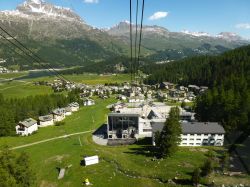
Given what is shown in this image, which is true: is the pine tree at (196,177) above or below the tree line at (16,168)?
below

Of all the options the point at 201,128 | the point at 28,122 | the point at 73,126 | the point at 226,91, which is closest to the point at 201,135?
the point at 201,128

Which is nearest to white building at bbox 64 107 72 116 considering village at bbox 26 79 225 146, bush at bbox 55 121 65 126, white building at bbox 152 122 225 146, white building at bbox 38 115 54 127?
village at bbox 26 79 225 146

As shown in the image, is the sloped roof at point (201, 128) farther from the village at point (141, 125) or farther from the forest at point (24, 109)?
the forest at point (24, 109)

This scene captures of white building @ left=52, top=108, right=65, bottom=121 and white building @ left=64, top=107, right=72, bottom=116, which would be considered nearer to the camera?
white building @ left=52, top=108, right=65, bottom=121

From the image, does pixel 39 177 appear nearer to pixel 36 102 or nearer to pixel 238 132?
pixel 238 132

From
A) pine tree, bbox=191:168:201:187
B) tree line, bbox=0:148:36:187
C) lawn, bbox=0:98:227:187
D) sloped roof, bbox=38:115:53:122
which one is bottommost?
lawn, bbox=0:98:227:187

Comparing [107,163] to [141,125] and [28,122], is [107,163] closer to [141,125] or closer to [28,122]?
[141,125]

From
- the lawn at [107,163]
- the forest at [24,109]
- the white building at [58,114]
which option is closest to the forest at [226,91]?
the lawn at [107,163]

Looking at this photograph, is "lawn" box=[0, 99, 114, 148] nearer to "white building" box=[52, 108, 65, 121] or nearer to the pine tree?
"white building" box=[52, 108, 65, 121]
